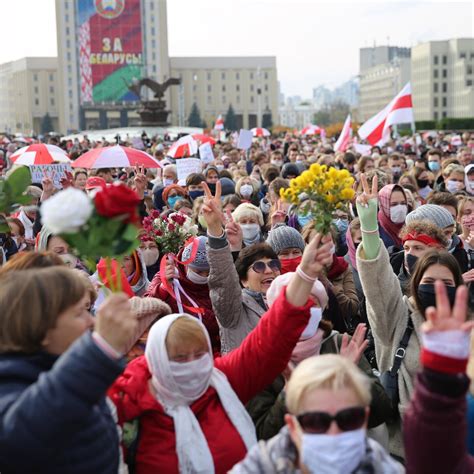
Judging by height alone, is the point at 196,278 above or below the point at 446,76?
below

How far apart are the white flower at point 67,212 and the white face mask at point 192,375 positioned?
0.79m

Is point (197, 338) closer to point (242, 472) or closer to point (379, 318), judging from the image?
point (242, 472)

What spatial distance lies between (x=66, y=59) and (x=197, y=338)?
12292cm

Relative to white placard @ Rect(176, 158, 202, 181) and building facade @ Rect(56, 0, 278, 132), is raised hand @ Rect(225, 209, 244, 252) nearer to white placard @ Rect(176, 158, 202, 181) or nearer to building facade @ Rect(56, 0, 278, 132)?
white placard @ Rect(176, 158, 202, 181)

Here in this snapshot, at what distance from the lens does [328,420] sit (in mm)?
2434

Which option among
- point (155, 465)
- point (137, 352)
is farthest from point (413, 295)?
point (155, 465)

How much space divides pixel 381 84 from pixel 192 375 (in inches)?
5905

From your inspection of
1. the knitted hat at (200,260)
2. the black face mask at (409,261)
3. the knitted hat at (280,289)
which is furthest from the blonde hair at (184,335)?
the black face mask at (409,261)

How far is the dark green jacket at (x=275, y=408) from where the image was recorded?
3.33m

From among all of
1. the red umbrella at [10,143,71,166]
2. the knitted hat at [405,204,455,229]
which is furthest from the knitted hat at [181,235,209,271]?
the red umbrella at [10,143,71,166]

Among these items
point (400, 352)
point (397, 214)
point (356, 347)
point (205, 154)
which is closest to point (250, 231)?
point (397, 214)

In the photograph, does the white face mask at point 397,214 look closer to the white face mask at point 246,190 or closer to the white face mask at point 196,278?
the white face mask at point 196,278

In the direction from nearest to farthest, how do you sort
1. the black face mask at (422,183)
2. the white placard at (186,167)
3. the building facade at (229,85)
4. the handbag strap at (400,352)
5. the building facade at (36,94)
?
1. the handbag strap at (400,352)
2. the black face mask at (422,183)
3. the white placard at (186,167)
4. the building facade at (36,94)
5. the building facade at (229,85)

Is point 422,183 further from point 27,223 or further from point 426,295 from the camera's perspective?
point 426,295
